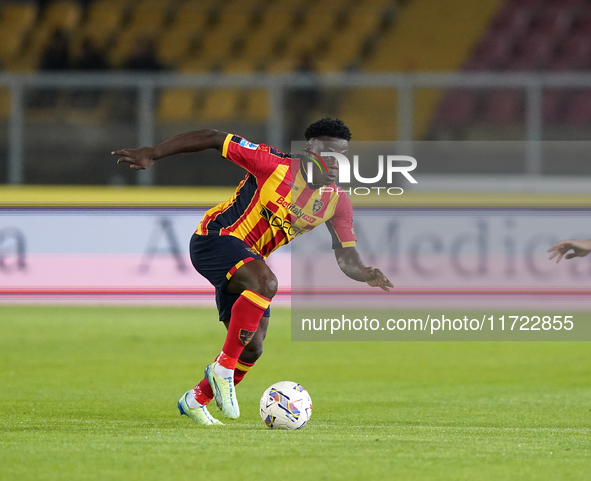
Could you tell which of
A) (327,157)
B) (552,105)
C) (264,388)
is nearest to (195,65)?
(552,105)

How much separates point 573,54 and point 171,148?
11.9 metres

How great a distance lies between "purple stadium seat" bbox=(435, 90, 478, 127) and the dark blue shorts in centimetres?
633

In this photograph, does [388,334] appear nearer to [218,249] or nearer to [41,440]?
[218,249]

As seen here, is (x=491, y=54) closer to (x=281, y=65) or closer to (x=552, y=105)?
(x=281, y=65)

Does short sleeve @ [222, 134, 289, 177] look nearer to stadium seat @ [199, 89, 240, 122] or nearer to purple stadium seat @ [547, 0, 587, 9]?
stadium seat @ [199, 89, 240, 122]

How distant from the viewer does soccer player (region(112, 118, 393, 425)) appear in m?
5.79

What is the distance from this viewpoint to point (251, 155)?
6039 millimetres

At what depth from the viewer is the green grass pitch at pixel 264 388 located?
14.1ft

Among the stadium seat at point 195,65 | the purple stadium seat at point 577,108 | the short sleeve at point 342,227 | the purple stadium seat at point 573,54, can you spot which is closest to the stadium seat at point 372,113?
the purple stadium seat at point 577,108

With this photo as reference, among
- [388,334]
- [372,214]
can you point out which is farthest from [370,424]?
[372,214]

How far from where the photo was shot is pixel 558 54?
1634 cm

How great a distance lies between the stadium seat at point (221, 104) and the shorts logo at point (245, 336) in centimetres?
638

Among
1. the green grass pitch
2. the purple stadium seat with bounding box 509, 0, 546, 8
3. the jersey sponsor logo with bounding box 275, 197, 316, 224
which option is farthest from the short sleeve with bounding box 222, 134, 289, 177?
the purple stadium seat with bounding box 509, 0, 546, 8

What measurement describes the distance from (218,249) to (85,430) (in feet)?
4.50
